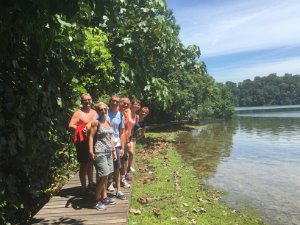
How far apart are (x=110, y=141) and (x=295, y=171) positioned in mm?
10940

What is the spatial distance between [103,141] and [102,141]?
0.02 metres

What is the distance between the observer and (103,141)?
6.31m

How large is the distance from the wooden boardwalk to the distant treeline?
162399 millimetres

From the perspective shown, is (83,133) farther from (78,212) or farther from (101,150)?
(78,212)

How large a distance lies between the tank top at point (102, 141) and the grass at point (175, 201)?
6.09 feet

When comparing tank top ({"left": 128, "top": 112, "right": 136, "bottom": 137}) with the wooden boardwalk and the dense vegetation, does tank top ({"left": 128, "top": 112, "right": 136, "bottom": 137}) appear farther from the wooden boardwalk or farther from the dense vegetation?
the wooden boardwalk

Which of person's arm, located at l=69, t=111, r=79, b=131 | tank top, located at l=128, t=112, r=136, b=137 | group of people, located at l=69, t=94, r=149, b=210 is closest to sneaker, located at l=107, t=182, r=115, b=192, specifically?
group of people, located at l=69, t=94, r=149, b=210

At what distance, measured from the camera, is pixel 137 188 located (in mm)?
10227

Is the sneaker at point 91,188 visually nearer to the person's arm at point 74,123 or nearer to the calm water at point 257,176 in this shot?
the person's arm at point 74,123

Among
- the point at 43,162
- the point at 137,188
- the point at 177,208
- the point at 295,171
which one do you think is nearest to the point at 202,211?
the point at 177,208

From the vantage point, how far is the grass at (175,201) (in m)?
7.95

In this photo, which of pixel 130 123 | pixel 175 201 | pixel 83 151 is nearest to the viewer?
pixel 83 151

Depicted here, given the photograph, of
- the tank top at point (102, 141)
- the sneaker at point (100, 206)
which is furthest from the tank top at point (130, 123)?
the sneaker at point (100, 206)

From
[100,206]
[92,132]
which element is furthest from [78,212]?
[92,132]
